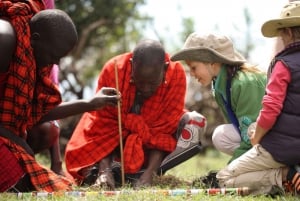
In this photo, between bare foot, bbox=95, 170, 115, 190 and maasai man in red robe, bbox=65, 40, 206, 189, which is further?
maasai man in red robe, bbox=65, 40, 206, 189

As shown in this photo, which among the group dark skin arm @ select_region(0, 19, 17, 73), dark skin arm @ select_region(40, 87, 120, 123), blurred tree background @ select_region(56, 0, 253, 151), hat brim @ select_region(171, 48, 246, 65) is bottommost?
blurred tree background @ select_region(56, 0, 253, 151)

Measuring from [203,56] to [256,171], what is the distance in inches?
39.6

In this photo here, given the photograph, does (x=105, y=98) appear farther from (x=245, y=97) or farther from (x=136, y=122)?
(x=245, y=97)

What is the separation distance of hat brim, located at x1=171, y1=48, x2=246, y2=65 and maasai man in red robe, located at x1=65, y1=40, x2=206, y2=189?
25 centimetres

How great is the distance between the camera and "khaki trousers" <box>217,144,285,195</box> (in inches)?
153

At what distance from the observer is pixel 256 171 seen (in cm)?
396

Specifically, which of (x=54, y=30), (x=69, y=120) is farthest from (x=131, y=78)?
(x=69, y=120)

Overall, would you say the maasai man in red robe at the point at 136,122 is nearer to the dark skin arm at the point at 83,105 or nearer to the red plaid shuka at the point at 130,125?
the red plaid shuka at the point at 130,125

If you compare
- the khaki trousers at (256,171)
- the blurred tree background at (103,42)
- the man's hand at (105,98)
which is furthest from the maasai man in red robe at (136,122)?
the blurred tree background at (103,42)

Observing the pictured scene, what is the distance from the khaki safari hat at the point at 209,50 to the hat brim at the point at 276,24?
0.45m

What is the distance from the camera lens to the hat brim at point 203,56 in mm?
4431

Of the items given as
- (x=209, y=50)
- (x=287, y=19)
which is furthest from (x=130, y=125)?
(x=287, y=19)

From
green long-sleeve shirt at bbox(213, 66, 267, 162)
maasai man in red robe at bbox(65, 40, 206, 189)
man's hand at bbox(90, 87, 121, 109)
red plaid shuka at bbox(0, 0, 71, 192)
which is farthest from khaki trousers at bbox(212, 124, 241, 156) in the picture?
red plaid shuka at bbox(0, 0, 71, 192)

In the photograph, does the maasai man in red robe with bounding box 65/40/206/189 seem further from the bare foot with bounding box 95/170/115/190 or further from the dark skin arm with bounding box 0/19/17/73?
the dark skin arm with bounding box 0/19/17/73
